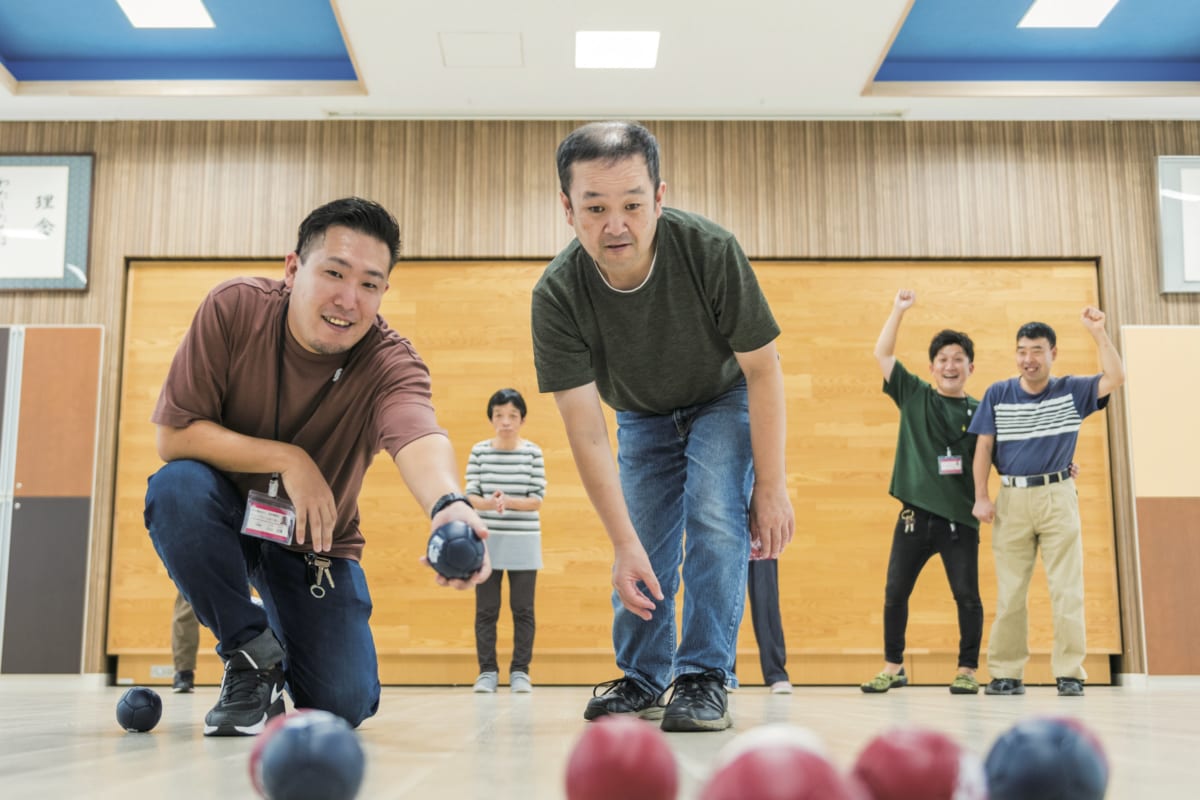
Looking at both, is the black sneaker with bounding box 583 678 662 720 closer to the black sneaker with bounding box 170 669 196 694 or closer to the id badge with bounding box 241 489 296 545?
the id badge with bounding box 241 489 296 545

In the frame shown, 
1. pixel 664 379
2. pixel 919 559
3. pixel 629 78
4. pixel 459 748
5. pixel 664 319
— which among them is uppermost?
pixel 629 78

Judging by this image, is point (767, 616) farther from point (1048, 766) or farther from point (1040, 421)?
point (1048, 766)

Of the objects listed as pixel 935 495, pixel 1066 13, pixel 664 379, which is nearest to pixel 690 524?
pixel 664 379

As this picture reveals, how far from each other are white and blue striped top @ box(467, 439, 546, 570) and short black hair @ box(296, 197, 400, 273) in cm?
258

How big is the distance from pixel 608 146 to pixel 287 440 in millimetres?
796

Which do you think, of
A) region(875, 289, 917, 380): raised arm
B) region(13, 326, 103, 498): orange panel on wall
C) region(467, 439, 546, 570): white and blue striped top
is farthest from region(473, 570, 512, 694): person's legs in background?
region(13, 326, 103, 498): orange panel on wall

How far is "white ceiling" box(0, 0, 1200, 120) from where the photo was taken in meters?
4.50

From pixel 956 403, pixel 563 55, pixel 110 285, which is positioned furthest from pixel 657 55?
pixel 110 285

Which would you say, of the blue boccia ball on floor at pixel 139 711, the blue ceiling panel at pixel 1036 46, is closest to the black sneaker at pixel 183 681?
the blue boccia ball on floor at pixel 139 711

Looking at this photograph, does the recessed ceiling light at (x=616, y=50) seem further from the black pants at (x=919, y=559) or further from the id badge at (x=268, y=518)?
the id badge at (x=268, y=518)

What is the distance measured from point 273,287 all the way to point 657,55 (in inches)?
134

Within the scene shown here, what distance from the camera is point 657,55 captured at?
4.88 meters

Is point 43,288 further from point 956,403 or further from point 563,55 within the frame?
point 956,403

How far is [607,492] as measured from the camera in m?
1.92
